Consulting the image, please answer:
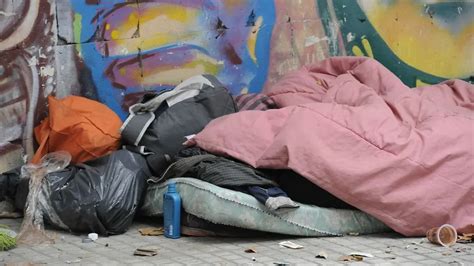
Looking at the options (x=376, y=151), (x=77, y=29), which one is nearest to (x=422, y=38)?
(x=376, y=151)

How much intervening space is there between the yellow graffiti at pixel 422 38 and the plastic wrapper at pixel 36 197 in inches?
111

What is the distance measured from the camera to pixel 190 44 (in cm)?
724

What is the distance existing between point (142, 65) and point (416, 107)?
2.00 metres

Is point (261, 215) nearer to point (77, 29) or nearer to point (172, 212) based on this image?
point (172, 212)

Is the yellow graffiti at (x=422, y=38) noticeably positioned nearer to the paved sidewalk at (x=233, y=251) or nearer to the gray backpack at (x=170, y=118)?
the gray backpack at (x=170, y=118)

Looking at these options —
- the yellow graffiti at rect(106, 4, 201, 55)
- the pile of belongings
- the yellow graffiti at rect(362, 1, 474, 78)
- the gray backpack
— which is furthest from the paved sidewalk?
the yellow graffiti at rect(362, 1, 474, 78)

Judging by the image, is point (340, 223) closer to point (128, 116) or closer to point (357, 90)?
point (357, 90)

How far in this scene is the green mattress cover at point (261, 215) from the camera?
573 cm

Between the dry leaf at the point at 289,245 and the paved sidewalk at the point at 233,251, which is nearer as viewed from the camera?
the paved sidewalk at the point at 233,251

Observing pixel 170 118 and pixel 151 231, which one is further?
pixel 170 118

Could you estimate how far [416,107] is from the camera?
640 cm

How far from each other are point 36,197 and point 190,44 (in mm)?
1809

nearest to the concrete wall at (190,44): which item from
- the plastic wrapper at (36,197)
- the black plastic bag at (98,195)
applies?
the plastic wrapper at (36,197)

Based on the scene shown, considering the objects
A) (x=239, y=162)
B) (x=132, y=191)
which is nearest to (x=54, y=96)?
(x=132, y=191)
